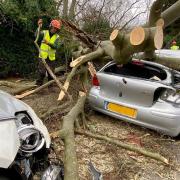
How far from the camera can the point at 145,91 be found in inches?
237

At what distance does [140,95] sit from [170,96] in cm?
49

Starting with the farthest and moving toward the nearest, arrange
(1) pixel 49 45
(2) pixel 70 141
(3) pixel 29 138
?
(1) pixel 49 45 → (2) pixel 70 141 → (3) pixel 29 138

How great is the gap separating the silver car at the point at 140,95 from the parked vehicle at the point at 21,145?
2.61 metres

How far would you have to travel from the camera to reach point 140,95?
611 centimetres

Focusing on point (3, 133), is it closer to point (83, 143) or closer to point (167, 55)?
point (83, 143)

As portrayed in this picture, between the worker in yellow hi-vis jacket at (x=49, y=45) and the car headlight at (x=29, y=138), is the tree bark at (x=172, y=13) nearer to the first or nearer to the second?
the car headlight at (x=29, y=138)

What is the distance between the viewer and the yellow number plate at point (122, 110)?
20.4ft

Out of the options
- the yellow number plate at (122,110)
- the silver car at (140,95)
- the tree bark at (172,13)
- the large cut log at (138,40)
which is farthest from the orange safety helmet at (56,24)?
the tree bark at (172,13)

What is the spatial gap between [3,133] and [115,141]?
9.79ft

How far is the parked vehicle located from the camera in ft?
9.45

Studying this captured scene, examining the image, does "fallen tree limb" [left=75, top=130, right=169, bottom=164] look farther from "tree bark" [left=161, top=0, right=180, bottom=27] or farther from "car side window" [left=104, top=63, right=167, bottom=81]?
"tree bark" [left=161, top=0, right=180, bottom=27]

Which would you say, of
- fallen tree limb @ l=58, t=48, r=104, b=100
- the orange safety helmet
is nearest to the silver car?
fallen tree limb @ l=58, t=48, r=104, b=100

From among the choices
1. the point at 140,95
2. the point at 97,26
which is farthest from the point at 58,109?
the point at 97,26

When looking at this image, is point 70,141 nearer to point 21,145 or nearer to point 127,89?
point 127,89
